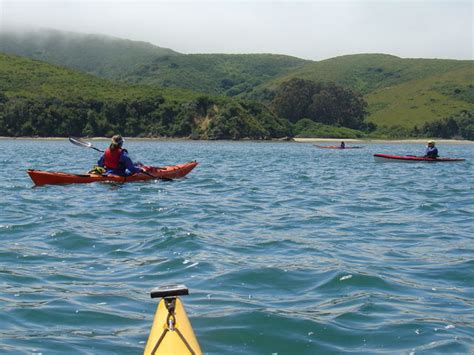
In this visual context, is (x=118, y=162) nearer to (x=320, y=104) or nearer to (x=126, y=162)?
(x=126, y=162)

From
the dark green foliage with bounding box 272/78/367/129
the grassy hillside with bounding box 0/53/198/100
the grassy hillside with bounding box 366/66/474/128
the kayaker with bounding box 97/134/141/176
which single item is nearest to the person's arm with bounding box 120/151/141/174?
the kayaker with bounding box 97/134/141/176

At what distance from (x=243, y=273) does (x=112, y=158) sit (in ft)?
38.1

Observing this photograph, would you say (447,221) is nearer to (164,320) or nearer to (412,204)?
(412,204)

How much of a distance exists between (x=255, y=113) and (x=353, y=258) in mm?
106135

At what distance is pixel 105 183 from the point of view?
63.2 feet

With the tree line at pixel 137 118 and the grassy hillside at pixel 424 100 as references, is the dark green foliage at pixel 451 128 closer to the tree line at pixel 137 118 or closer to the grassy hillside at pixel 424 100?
the grassy hillside at pixel 424 100

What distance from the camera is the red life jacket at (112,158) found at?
19219 mm

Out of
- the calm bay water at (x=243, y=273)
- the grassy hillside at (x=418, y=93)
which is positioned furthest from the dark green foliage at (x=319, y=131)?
the calm bay water at (x=243, y=273)

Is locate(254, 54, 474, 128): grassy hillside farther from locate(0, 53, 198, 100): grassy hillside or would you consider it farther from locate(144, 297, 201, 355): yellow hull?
locate(144, 297, 201, 355): yellow hull

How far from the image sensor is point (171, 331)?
4.82 metres

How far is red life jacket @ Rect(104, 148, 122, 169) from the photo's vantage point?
757 inches

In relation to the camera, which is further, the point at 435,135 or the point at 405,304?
the point at 435,135

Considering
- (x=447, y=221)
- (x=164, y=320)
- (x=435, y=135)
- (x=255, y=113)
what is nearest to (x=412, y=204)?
(x=447, y=221)

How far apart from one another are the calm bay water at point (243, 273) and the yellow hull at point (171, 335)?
0.81 meters
